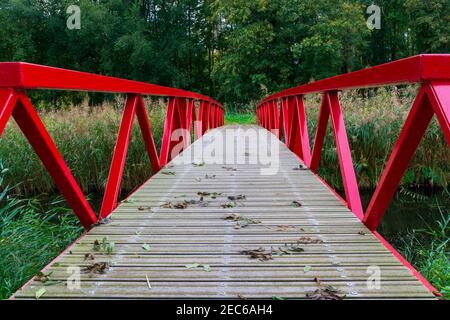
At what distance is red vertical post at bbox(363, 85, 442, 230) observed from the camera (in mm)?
2061

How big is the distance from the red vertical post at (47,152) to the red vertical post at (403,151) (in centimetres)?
158

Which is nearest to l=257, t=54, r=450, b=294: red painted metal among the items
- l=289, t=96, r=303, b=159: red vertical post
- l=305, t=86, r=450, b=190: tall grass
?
l=289, t=96, r=303, b=159: red vertical post

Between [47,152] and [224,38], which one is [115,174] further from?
[224,38]

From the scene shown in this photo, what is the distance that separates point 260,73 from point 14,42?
1664 cm

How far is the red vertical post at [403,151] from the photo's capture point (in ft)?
6.76

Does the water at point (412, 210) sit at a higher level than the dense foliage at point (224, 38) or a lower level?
lower

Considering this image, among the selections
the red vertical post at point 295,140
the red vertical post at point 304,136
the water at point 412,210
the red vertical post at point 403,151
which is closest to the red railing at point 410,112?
the red vertical post at point 403,151

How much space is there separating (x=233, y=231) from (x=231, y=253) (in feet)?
1.25

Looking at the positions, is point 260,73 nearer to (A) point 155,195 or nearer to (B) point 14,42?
(B) point 14,42

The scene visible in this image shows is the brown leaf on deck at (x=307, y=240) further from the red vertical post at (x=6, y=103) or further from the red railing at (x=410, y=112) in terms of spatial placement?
the red vertical post at (x=6, y=103)

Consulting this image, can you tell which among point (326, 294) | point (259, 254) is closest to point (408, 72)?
point (326, 294)

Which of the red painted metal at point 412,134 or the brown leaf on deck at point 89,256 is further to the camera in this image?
the brown leaf on deck at point 89,256

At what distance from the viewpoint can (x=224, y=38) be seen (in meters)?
33.6

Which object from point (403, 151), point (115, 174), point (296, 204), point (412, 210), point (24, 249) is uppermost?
point (403, 151)
